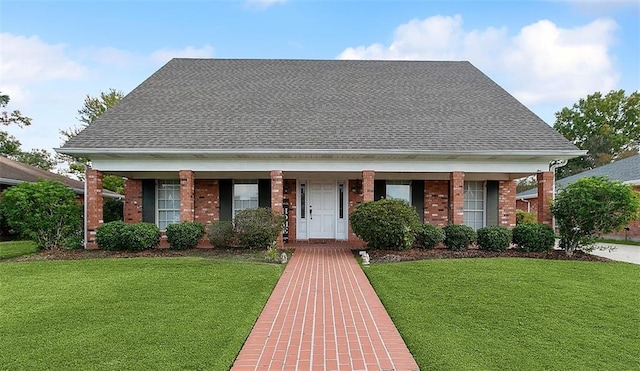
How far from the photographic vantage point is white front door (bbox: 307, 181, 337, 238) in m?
13.5

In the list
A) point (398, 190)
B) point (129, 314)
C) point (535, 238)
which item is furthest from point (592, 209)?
point (129, 314)

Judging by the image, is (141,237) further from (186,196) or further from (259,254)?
(259,254)

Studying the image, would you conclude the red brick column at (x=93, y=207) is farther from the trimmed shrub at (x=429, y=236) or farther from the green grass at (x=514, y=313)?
the trimmed shrub at (x=429, y=236)

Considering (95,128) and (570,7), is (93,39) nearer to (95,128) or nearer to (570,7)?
(95,128)

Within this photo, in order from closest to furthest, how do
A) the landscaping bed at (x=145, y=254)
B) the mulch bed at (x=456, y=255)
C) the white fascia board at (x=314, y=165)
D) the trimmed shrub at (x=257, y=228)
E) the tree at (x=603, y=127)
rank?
the mulch bed at (x=456, y=255) < the landscaping bed at (x=145, y=254) < the trimmed shrub at (x=257, y=228) < the white fascia board at (x=314, y=165) < the tree at (x=603, y=127)

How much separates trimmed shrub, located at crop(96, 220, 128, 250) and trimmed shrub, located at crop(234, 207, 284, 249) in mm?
3342

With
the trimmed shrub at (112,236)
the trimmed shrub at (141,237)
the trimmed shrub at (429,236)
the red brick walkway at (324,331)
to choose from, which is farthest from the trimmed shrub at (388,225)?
the trimmed shrub at (112,236)

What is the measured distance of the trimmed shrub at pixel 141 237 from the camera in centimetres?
1058

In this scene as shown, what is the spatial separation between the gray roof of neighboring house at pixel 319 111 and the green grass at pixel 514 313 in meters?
4.47

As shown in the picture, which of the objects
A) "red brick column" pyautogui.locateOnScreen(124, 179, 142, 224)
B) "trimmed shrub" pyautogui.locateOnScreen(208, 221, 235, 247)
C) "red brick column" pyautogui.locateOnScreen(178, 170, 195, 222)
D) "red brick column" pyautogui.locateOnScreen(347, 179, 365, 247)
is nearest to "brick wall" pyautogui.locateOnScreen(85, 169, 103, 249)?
"red brick column" pyautogui.locateOnScreen(124, 179, 142, 224)

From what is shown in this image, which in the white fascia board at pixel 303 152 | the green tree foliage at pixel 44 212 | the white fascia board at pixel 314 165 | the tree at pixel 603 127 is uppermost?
the tree at pixel 603 127

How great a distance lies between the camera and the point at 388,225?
991 centimetres

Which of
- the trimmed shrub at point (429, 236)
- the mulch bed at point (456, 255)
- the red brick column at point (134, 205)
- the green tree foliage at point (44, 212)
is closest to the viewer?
the mulch bed at point (456, 255)

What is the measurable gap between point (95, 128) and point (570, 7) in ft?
53.2
